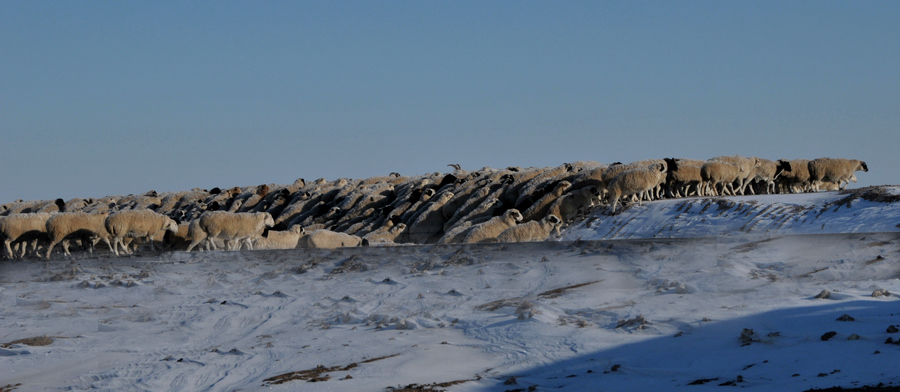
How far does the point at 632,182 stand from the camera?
24.3 m

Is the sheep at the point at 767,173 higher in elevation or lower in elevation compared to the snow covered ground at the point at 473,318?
higher

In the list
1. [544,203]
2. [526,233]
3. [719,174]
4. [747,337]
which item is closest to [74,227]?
[526,233]

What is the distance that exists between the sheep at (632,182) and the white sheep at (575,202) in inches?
29.2

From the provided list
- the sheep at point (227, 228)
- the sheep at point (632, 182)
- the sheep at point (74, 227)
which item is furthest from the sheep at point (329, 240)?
the sheep at point (632, 182)

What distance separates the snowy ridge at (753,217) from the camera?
1969 cm

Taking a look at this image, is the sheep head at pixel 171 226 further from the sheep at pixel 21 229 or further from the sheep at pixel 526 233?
the sheep at pixel 526 233

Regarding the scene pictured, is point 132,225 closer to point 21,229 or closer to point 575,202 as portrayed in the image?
point 21,229

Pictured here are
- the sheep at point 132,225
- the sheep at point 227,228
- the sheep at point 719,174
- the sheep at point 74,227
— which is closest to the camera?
the sheep at point 227,228

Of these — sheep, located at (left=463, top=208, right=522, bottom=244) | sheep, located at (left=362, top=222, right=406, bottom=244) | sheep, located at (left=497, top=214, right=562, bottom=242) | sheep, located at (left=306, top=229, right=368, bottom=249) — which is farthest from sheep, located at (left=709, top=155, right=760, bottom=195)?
sheep, located at (left=306, top=229, right=368, bottom=249)

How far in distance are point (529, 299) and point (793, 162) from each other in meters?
24.0

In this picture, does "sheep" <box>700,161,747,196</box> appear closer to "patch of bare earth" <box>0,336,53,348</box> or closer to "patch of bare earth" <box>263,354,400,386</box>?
"patch of bare earth" <box>263,354,400,386</box>

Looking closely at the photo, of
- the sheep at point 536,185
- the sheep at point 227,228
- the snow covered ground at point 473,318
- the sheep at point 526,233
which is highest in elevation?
the sheep at point 536,185

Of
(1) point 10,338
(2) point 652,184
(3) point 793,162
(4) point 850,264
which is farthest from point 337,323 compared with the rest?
(3) point 793,162

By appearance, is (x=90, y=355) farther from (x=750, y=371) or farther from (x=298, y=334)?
(x=750, y=371)
